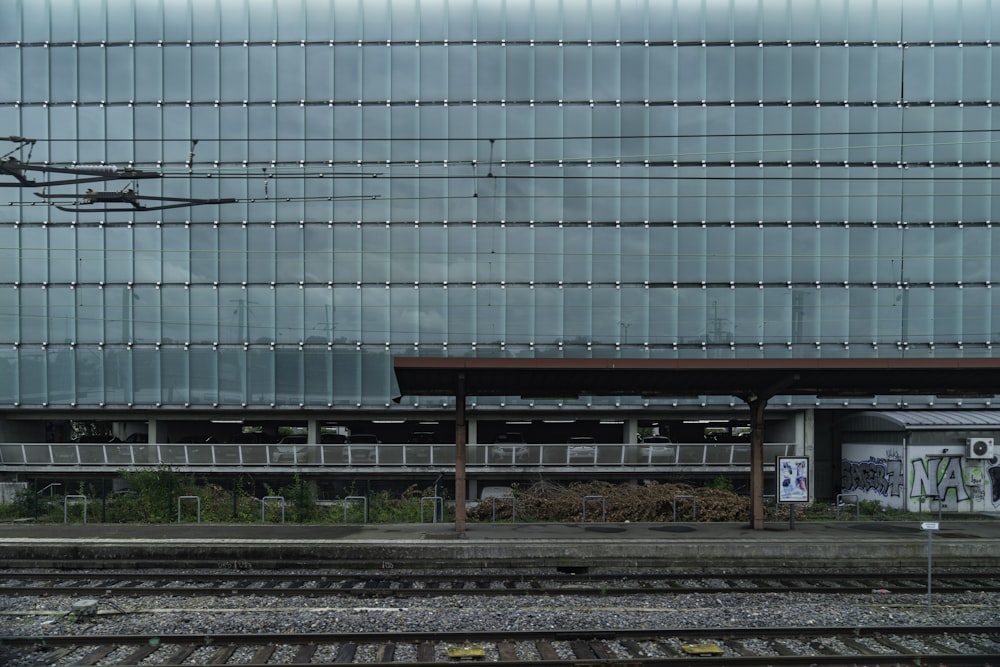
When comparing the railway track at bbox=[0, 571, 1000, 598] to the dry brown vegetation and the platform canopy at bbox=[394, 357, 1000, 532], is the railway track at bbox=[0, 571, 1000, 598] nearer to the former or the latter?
the platform canopy at bbox=[394, 357, 1000, 532]

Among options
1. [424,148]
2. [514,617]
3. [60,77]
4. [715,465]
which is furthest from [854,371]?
[60,77]

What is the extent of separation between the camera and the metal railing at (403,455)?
2881 centimetres

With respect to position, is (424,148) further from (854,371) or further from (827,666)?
(827,666)

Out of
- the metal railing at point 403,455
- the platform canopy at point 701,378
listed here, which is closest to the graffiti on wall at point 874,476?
the metal railing at point 403,455

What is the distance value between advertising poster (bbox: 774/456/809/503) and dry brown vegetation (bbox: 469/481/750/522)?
2.77 meters

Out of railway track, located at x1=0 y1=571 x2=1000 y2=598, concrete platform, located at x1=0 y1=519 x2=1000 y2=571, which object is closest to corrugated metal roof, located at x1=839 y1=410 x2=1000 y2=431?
concrete platform, located at x1=0 y1=519 x2=1000 y2=571

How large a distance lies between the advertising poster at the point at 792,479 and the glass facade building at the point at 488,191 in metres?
12.3

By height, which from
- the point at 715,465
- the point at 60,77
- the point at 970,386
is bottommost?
the point at 715,465

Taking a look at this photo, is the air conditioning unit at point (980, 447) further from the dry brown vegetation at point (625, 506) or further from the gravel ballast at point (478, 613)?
the gravel ballast at point (478, 613)

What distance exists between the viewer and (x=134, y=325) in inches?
1213

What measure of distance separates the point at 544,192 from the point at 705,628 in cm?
2295

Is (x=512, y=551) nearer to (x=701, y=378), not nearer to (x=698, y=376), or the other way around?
(x=698, y=376)

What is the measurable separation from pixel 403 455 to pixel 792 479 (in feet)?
52.7

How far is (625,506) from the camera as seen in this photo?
21016mm
